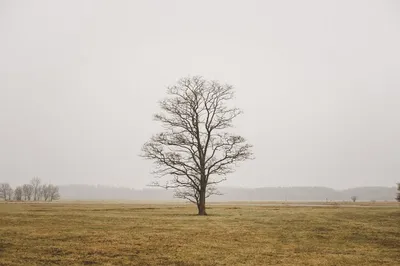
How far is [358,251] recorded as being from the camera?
17.9 metres

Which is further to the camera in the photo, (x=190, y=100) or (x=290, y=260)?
(x=190, y=100)

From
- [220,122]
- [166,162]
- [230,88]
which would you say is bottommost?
[166,162]

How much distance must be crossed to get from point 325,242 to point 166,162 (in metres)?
22.1

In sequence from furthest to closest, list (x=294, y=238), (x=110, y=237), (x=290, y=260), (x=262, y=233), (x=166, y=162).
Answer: (x=166, y=162), (x=262, y=233), (x=294, y=238), (x=110, y=237), (x=290, y=260)

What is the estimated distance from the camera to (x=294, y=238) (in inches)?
857

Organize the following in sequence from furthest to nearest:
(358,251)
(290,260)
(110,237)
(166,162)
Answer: (166,162) → (110,237) → (358,251) → (290,260)

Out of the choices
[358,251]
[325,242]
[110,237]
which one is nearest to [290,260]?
[358,251]

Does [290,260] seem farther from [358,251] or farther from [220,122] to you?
[220,122]

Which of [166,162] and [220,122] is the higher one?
[220,122]

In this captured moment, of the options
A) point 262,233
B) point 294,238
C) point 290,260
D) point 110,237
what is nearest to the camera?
point 290,260

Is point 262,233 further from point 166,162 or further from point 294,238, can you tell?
point 166,162

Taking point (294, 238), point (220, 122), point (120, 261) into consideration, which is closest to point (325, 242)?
point (294, 238)

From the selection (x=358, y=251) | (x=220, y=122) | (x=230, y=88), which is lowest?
(x=358, y=251)

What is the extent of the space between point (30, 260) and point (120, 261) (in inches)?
139
